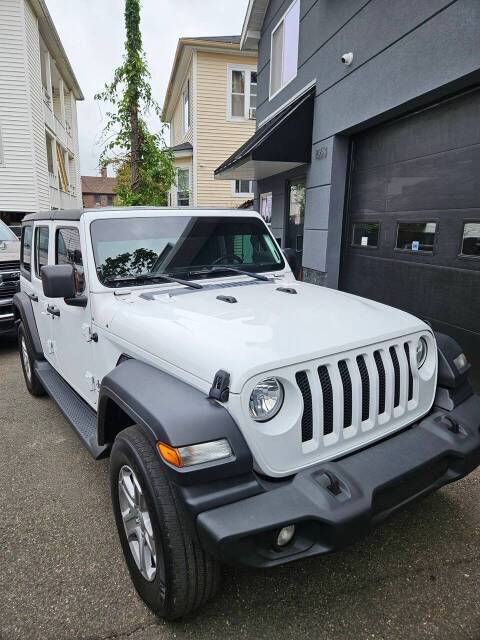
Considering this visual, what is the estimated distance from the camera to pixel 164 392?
6.45ft

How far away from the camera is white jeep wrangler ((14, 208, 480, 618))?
5.66 ft

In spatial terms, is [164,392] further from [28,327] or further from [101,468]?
[28,327]

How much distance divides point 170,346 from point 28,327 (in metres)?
2.80

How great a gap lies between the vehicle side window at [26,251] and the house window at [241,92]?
1305 centimetres

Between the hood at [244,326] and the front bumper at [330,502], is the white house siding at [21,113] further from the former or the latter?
the front bumper at [330,502]

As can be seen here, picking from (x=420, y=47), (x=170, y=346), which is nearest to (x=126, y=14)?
(x=420, y=47)

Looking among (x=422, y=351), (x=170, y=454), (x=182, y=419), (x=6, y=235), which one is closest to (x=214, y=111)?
(x=6, y=235)

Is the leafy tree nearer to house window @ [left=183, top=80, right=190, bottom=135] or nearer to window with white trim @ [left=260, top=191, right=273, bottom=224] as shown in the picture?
window with white trim @ [left=260, top=191, right=273, bottom=224]

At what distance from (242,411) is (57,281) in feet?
5.39

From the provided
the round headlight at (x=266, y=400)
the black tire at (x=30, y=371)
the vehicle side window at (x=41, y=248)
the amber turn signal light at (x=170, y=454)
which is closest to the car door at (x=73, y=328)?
the vehicle side window at (x=41, y=248)

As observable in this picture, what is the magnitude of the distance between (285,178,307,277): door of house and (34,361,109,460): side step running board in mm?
5087

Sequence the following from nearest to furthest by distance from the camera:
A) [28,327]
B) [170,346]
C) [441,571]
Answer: [170,346] → [441,571] → [28,327]

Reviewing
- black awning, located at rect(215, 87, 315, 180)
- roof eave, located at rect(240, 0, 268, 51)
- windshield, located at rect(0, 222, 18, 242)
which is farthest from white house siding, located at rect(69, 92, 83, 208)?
black awning, located at rect(215, 87, 315, 180)

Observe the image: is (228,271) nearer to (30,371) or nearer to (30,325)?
(30,325)
